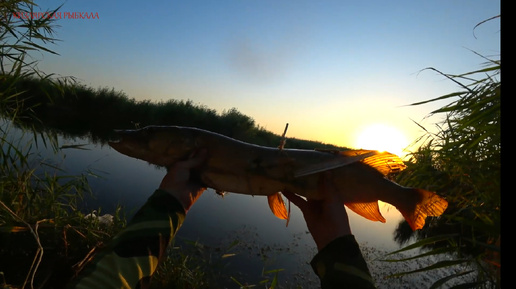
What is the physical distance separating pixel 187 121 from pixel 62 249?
13544 mm

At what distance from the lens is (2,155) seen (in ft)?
11.1

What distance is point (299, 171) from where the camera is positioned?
2.11 meters

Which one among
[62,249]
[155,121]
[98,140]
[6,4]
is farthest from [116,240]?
[155,121]

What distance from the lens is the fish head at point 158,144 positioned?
7.27 feet

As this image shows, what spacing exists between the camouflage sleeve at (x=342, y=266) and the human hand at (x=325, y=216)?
9 centimetres

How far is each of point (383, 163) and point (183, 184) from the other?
4.75 ft

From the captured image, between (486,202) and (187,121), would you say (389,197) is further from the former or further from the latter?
(187,121)

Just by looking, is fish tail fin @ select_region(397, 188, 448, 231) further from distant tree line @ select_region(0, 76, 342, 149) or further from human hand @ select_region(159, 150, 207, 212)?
distant tree line @ select_region(0, 76, 342, 149)

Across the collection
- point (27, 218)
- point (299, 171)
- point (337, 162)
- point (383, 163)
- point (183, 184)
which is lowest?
point (27, 218)

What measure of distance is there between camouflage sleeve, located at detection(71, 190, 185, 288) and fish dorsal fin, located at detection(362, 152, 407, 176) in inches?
56.0

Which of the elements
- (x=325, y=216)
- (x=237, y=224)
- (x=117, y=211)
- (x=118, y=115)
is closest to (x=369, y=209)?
(x=325, y=216)

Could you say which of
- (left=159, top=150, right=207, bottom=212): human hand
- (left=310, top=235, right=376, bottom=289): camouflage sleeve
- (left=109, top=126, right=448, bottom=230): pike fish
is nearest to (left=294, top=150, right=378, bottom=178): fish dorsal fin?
(left=109, top=126, right=448, bottom=230): pike fish

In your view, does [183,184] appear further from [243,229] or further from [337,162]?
[243,229]

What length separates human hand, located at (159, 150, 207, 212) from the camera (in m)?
1.73
